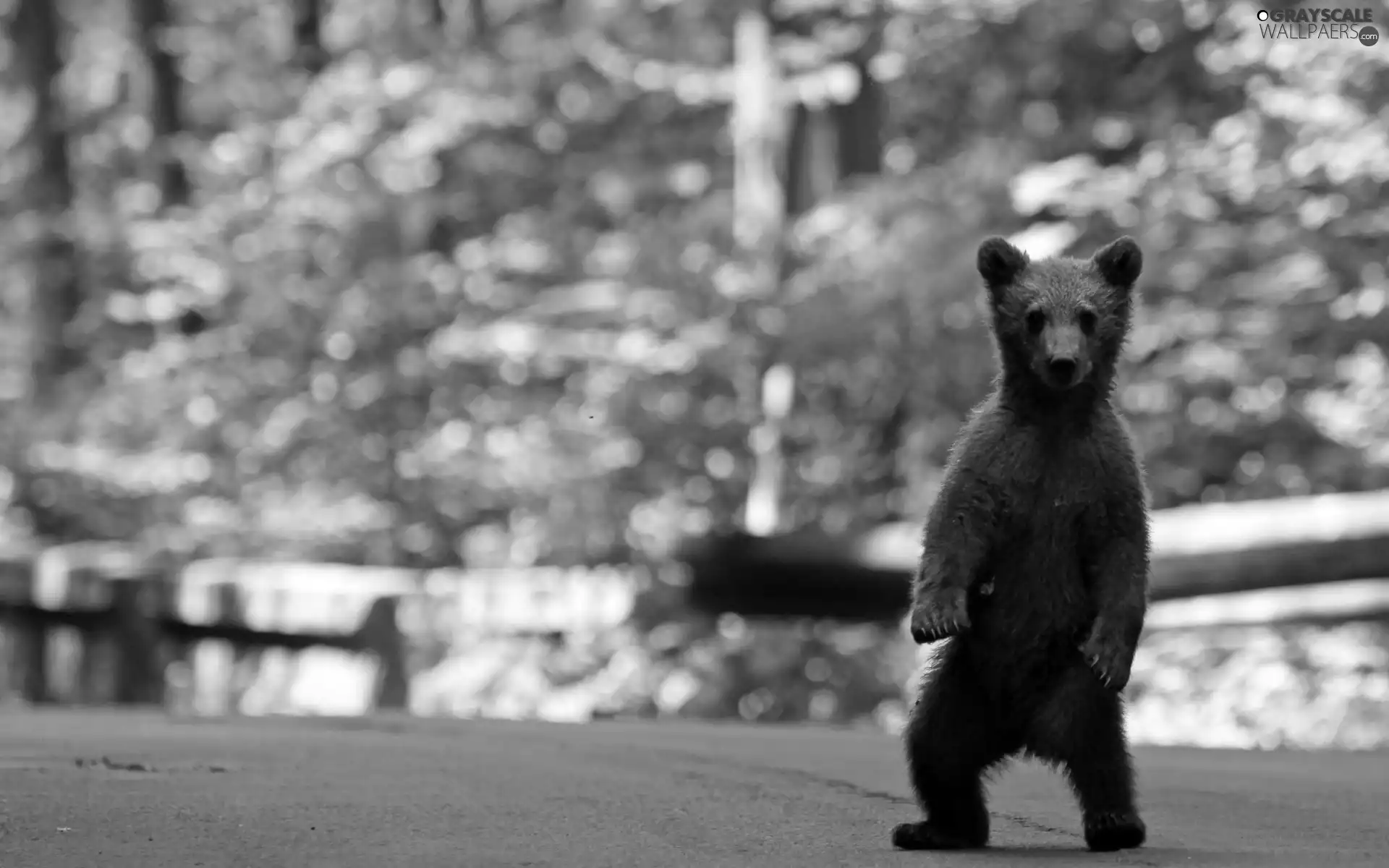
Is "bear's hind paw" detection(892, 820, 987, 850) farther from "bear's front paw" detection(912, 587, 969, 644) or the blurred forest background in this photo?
the blurred forest background

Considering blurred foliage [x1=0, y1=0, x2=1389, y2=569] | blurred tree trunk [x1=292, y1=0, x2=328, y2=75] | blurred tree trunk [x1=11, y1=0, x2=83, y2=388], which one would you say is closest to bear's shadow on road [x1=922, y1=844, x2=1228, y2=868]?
blurred foliage [x1=0, y1=0, x2=1389, y2=569]

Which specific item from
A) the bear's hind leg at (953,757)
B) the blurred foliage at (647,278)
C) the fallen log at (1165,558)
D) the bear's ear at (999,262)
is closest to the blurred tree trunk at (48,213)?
the blurred foliage at (647,278)

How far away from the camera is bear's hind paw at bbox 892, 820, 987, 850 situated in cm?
391

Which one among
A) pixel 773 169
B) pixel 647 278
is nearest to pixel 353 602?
pixel 647 278

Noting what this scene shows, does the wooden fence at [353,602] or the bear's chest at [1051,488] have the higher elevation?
the bear's chest at [1051,488]

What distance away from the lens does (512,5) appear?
83.9 feet

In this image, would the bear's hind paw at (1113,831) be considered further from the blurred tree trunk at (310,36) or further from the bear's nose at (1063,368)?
the blurred tree trunk at (310,36)

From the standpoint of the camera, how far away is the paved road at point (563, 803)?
145 inches

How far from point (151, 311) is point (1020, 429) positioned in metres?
16.6

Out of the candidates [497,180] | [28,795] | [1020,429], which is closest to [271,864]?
[28,795]

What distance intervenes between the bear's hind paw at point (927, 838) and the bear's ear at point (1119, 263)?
47.9 inches

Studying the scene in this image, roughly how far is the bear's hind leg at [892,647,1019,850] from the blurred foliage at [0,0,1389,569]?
7814 mm

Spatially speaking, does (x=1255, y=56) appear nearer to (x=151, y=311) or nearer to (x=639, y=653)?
(x=639, y=653)

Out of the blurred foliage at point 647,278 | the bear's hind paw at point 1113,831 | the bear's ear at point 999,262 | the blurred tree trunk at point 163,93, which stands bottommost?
the bear's hind paw at point 1113,831
